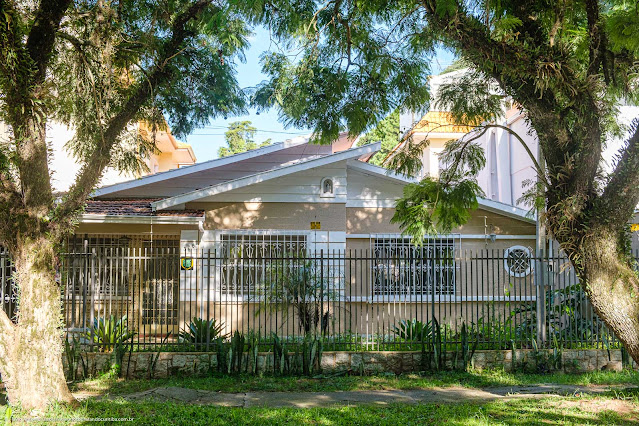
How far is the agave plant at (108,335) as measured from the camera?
10422 millimetres

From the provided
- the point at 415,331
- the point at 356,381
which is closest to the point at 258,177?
the point at 415,331

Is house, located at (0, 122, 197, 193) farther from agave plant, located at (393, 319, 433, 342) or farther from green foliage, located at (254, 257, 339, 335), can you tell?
agave plant, located at (393, 319, 433, 342)

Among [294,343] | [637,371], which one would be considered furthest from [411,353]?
[637,371]

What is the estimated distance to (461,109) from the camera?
9812 millimetres

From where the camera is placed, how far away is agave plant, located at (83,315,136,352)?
1042cm

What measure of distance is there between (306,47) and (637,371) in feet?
26.4

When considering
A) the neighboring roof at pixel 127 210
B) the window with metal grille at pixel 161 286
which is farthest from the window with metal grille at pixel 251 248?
the window with metal grille at pixel 161 286

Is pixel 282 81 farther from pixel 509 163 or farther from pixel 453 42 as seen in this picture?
pixel 509 163

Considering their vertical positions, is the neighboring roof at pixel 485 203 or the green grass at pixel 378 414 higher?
the neighboring roof at pixel 485 203

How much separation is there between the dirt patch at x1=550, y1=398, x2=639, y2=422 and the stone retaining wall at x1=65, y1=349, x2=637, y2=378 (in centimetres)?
246

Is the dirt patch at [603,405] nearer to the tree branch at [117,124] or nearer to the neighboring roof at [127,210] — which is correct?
the tree branch at [117,124]

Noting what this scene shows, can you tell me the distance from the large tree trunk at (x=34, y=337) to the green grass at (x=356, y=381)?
7.03 ft

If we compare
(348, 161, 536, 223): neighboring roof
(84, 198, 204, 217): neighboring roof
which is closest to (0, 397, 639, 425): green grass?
(84, 198, 204, 217): neighboring roof

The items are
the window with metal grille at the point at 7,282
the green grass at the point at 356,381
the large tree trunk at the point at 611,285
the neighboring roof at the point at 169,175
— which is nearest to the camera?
the large tree trunk at the point at 611,285
